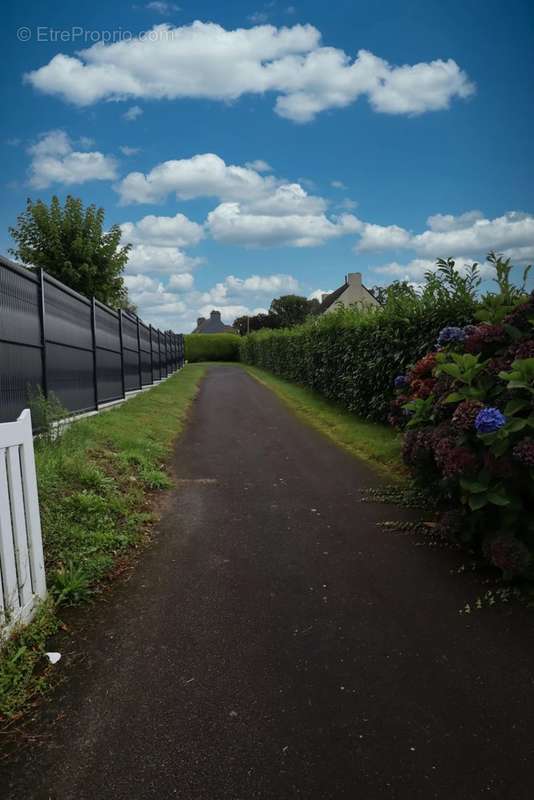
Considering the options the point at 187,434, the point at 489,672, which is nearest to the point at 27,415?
A: the point at 489,672

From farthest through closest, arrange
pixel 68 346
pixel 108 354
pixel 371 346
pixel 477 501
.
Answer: pixel 108 354 → pixel 371 346 → pixel 68 346 → pixel 477 501

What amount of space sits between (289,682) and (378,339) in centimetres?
796

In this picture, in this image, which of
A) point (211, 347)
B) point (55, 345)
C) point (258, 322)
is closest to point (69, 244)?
point (55, 345)

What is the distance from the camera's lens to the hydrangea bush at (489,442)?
3504 millimetres

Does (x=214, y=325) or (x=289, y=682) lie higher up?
(x=214, y=325)

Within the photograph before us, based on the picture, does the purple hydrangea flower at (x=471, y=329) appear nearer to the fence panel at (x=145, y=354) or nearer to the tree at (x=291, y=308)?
the fence panel at (x=145, y=354)

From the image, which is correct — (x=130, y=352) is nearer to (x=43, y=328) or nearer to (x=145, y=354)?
(x=145, y=354)

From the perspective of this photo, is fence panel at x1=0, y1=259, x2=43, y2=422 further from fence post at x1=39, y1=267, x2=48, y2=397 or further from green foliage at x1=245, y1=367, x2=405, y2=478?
green foliage at x1=245, y1=367, x2=405, y2=478

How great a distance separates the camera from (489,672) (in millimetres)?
2668

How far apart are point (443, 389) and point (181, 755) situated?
3.53m

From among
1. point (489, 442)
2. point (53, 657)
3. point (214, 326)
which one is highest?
point (214, 326)

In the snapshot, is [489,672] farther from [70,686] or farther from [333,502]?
[333,502]

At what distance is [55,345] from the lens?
26.7ft

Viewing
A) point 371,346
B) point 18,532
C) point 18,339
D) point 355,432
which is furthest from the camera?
point 371,346
